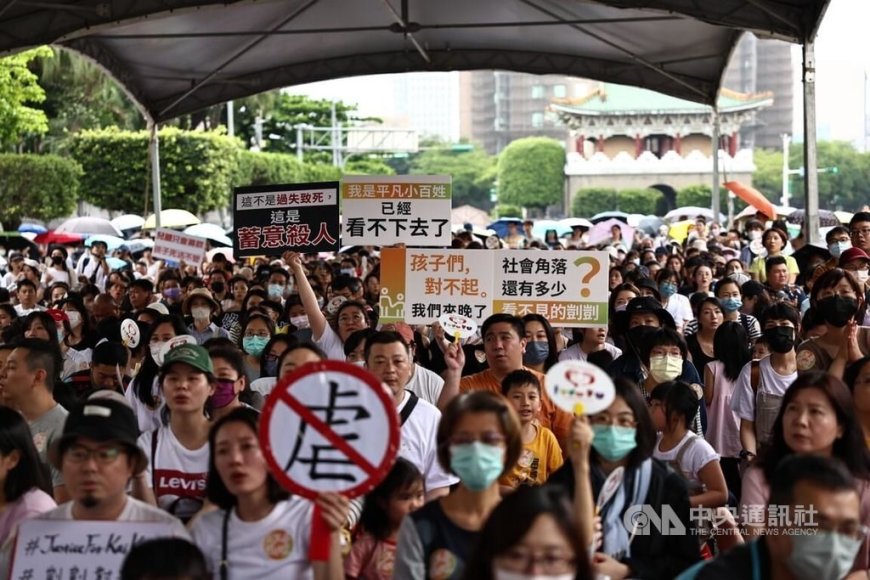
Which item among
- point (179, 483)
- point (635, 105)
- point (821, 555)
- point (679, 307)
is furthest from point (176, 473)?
point (635, 105)

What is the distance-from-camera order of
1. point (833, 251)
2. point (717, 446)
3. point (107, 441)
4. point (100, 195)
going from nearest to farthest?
point (107, 441)
point (717, 446)
point (833, 251)
point (100, 195)

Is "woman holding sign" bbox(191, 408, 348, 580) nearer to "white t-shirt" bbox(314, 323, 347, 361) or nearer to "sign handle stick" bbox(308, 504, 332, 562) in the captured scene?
"sign handle stick" bbox(308, 504, 332, 562)

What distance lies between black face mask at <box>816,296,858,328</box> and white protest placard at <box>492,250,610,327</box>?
6.58 feet

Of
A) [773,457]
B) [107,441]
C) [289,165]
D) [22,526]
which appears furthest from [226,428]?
[289,165]

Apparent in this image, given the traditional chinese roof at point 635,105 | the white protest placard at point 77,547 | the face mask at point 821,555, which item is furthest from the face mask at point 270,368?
the traditional chinese roof at point 635,105

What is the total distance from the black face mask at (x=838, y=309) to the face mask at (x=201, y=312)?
5.03 m

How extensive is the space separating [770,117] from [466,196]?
2790 centimetres

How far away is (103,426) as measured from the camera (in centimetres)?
446

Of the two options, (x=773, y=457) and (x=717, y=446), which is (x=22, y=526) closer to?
(x=773, y=457)

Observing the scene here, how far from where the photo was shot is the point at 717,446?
7781 millimetres

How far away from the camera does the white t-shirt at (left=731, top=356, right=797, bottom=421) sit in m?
7.46

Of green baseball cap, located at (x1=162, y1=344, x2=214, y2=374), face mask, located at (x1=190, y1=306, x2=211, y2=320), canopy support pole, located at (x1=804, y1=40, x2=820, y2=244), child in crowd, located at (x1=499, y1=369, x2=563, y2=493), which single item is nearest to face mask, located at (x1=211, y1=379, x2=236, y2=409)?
green baseball cap, located at (x1=162, y1=344, x2=214, y2=374)

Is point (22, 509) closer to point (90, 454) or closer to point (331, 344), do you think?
point (90, 454)

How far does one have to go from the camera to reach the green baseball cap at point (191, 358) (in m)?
5.61
